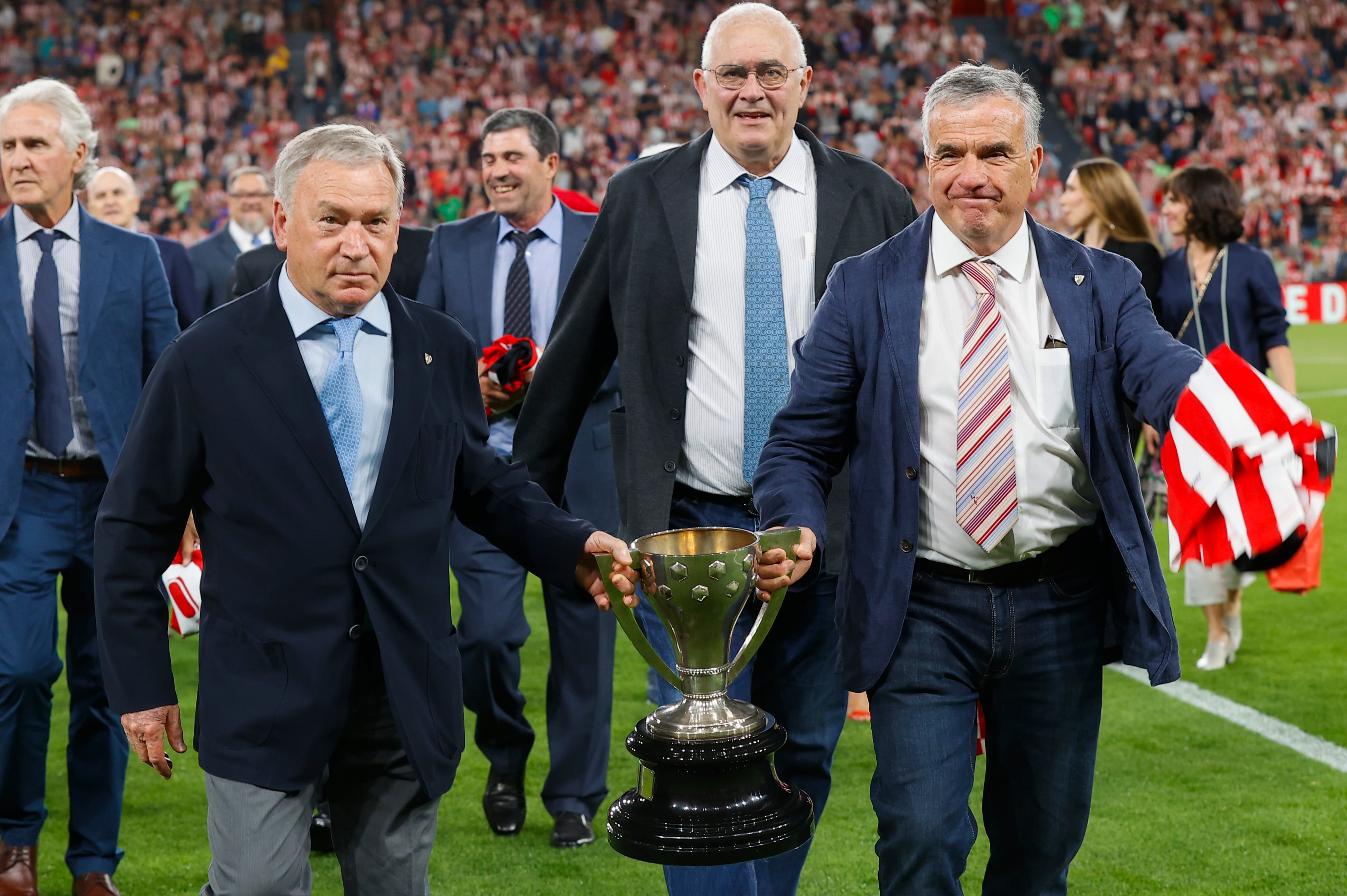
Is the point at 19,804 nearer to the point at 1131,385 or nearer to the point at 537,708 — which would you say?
the point at 537,708

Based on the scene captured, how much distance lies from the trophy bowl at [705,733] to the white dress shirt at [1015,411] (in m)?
0.39

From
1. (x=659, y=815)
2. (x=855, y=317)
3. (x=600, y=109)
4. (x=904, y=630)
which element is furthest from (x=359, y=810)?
(x=600, y=109)

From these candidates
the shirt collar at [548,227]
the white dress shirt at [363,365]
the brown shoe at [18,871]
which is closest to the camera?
the white dress shirt at [363,365]

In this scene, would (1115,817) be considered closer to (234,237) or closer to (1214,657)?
(1214,657)

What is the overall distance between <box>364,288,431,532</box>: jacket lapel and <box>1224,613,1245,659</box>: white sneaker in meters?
4.96

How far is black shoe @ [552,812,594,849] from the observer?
4.71 m

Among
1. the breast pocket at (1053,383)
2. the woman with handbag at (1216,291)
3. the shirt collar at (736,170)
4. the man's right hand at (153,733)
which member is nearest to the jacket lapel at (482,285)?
the shirt collar at (736,170)

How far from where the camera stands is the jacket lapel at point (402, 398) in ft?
9.12

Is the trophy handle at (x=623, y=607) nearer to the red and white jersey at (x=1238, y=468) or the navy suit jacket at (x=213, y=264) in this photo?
the red and white jersey at (x=1238, y=468)

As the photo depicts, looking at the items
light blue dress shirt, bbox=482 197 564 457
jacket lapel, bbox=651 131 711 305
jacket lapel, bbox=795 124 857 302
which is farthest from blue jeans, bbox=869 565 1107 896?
light blue dress shirt, bbox=482 197 564 457

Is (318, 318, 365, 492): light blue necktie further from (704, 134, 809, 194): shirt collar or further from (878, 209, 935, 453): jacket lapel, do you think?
(704, 134, 809, 194): shirt collar

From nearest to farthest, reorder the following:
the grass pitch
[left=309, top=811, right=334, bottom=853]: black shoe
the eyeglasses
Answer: the eyeglasses < the grass pitch < [left=309, top=811, right=334, bottom=853]: black shoe

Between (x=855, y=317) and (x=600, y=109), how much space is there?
960 inches

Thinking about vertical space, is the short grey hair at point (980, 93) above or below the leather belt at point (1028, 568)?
above
